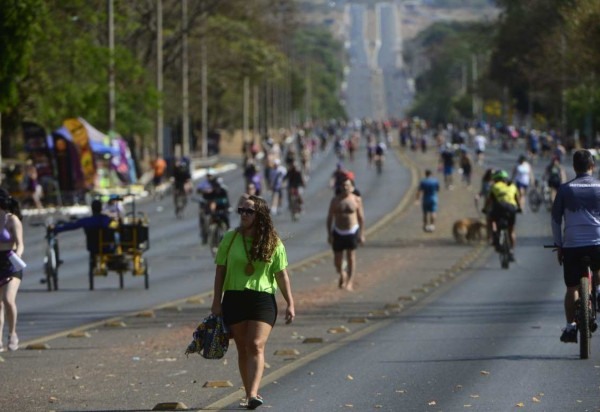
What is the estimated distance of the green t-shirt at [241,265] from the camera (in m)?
11.8

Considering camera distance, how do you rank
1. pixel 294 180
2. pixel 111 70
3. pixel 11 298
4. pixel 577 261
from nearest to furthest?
pixel 577 261, pixel 11 298, pixel 294 180, pixel 111 70

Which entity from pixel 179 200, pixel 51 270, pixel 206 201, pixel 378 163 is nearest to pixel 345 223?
pixel 51 270

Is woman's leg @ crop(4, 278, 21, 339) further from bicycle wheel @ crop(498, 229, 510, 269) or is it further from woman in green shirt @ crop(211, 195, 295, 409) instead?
bicycle wheel @ crop(498, 229, 510, 269)

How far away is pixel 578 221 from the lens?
48.4 ft

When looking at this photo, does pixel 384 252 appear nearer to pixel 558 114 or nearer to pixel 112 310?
pixel 112 310

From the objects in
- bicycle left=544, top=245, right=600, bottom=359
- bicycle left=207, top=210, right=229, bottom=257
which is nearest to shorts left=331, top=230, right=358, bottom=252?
bicycle left=207, top=210, right=229, bottom=257

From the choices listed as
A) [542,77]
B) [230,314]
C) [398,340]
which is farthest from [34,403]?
[542,77]

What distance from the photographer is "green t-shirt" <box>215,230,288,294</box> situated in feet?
38.8

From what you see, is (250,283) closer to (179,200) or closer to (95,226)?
(95,226)

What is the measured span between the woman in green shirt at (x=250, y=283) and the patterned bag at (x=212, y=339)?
58 mm

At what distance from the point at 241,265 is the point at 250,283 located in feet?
0.44

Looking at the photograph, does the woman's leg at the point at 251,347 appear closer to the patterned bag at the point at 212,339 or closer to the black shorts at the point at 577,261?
the patterned bag at the point at 212,339

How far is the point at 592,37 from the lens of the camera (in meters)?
44.0

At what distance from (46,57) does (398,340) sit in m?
39.1
